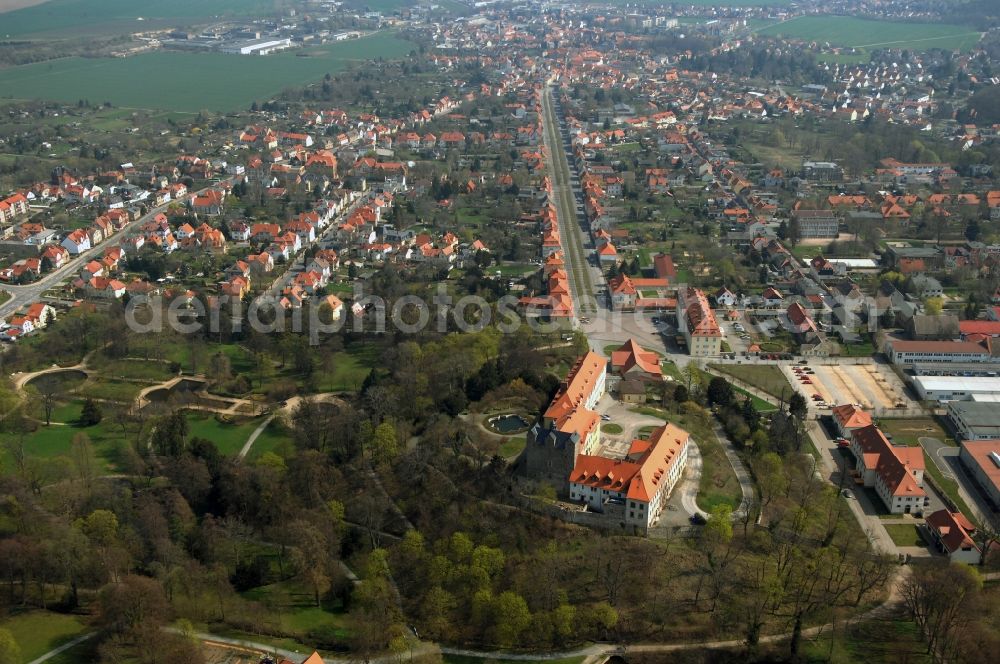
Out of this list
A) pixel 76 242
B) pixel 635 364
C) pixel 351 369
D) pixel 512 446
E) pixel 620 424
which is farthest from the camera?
pixel 76 242

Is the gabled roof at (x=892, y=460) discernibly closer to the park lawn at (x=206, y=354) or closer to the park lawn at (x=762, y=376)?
the park lawn at (x=762, y=376)

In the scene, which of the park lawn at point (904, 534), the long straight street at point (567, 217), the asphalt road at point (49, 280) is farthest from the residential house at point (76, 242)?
the park lawn at point (904, 534)

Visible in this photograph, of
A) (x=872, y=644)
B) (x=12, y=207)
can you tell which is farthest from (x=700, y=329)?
(x=12, y=207)

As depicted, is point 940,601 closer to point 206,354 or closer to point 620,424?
point 620,424

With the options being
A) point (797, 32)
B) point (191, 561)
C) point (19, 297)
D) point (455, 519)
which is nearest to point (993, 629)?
point (455, 519)

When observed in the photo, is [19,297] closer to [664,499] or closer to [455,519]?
[455,519]

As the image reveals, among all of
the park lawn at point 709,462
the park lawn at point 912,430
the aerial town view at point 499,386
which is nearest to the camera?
the aerial town view at point 499,386
